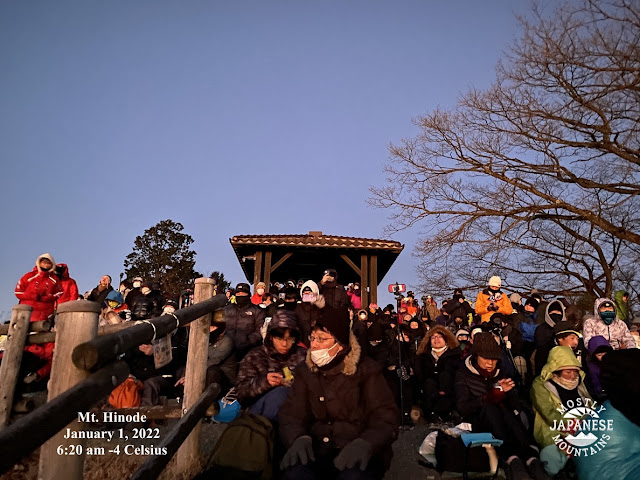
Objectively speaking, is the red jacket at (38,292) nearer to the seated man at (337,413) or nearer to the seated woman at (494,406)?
the seated man at (337,413)

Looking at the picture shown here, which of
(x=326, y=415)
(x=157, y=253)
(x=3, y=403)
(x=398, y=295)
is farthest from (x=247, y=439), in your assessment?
(x=157, y=253)

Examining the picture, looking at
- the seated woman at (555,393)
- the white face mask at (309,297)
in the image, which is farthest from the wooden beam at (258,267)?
the seated woman at (555,393)

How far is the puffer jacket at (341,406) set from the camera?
351 cm

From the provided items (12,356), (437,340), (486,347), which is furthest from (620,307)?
(12,356)

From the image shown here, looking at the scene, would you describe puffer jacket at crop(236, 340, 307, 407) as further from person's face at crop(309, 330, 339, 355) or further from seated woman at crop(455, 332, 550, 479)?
seated woman at crop(455, 332, 550, 479)

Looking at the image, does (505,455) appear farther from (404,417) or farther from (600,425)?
(404,417)

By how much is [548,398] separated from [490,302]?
6.20m

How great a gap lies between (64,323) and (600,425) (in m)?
3.33

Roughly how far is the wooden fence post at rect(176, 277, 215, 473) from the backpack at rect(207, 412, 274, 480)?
552mm

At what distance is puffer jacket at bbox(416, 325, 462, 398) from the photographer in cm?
671

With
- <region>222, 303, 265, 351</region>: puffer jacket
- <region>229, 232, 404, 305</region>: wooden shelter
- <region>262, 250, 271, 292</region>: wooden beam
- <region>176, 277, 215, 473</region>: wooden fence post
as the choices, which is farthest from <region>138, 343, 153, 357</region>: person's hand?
<region>262, 250, 271, 292</region>: wooden beam

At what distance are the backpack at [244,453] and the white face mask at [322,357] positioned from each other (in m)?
0.63

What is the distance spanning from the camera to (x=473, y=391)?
16.9 feet

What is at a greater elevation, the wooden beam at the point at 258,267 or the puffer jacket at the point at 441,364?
the wooden beam at the point at 258,267
